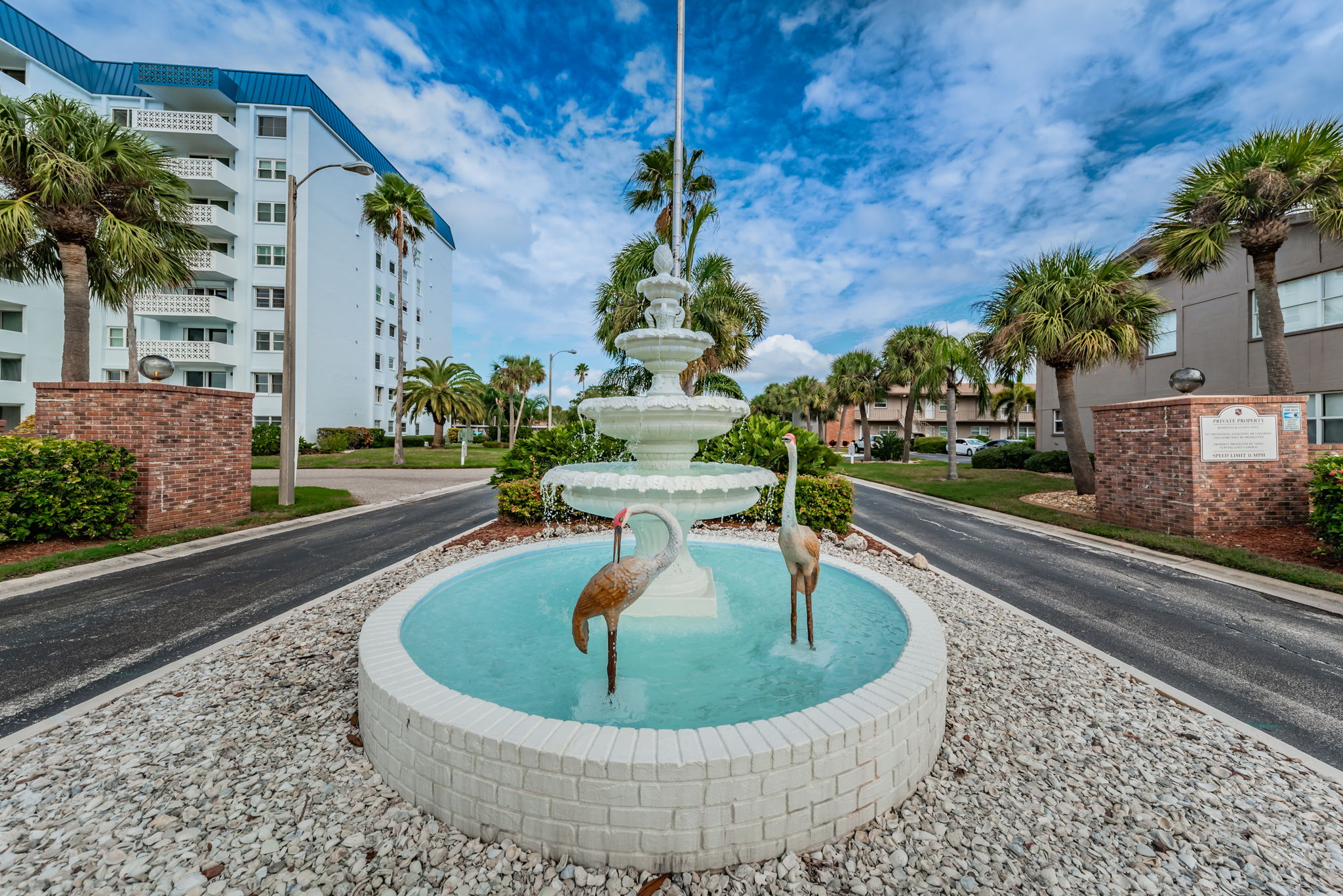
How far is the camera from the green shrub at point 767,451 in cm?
1084

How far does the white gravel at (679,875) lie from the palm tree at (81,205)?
39.3 ft

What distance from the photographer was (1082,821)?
2.57 m

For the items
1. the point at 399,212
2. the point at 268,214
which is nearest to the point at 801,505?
the point at 399,212

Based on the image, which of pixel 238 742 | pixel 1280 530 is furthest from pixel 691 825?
pixel 1280 530

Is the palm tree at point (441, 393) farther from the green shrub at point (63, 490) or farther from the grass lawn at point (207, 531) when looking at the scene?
the green shrub at point (63, 490)

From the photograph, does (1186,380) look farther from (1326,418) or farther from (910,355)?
(910,355)

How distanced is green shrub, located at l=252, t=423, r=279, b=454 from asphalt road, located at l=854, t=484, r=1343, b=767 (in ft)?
106

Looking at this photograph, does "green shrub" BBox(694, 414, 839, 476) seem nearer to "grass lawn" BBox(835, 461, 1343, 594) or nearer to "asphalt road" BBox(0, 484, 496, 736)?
"grass lawn" BBox(835, 461, 1343, 594)

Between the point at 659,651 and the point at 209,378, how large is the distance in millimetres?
36082

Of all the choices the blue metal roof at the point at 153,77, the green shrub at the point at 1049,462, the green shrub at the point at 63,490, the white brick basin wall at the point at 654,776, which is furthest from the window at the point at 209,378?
the green shrub at the point at 1049,462

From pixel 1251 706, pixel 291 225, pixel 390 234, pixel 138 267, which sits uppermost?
pixel 390 234

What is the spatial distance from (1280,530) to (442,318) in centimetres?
5340

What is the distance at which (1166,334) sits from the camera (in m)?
17.7

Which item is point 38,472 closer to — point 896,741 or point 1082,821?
point 896,741
